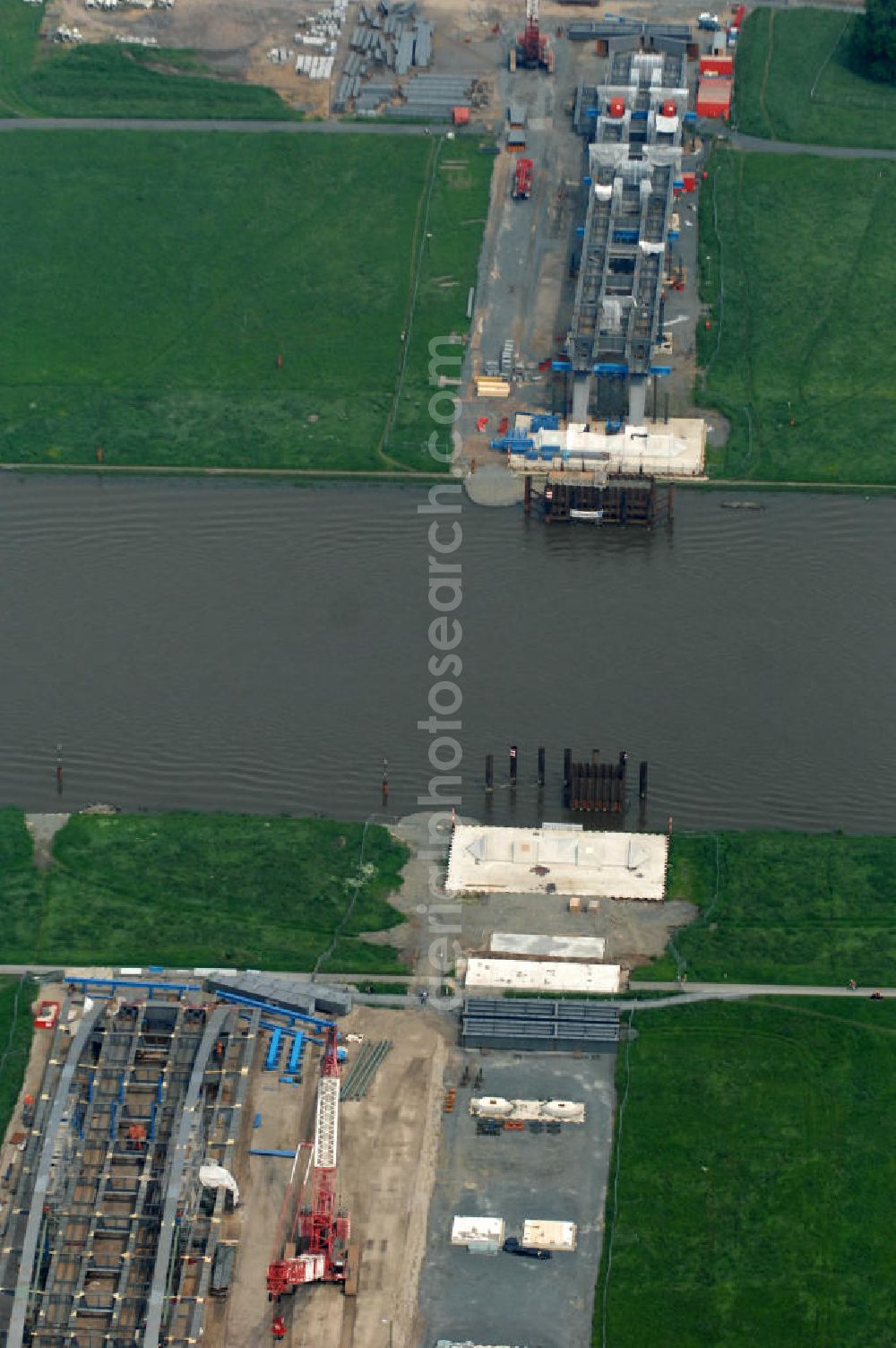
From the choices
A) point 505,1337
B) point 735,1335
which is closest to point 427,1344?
point 505,1337

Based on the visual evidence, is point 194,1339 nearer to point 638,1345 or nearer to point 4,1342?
point 4,1342

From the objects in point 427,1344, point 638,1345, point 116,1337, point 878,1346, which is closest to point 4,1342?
point 116,1337

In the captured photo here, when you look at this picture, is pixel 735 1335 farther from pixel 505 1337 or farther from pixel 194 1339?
pixel 194 1339

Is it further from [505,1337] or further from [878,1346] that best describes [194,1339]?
[878,1346]

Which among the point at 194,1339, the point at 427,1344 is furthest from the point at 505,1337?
the point at 194,1339

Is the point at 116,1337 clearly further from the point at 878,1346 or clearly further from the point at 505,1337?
the point at 878,1346
